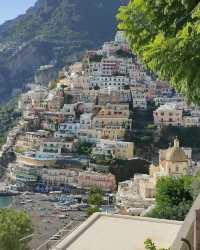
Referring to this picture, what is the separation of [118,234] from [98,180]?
32.3m

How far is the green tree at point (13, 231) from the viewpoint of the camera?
47.4 ft

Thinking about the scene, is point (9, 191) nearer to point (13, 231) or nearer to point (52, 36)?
point (13, 231)

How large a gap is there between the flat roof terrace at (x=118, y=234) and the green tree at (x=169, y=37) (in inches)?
107

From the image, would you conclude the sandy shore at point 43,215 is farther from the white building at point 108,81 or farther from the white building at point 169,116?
the white building at point 108,81

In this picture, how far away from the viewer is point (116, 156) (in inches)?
1630

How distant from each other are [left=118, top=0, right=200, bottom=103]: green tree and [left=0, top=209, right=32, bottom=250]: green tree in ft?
36.1

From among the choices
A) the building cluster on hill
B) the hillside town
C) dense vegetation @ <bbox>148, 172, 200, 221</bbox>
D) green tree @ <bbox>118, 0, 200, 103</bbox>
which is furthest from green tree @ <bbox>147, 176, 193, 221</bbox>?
the building cluster on hill

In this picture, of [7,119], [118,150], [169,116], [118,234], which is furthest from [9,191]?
[118,234]

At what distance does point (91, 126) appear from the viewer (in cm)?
4572

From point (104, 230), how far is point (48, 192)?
110 ft

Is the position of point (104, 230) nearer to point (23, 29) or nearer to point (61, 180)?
point (61, 180)

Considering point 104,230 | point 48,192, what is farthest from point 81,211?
point 104,230

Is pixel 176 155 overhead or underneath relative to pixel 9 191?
overhead

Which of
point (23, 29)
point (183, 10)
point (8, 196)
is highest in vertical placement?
point (23, 29)
